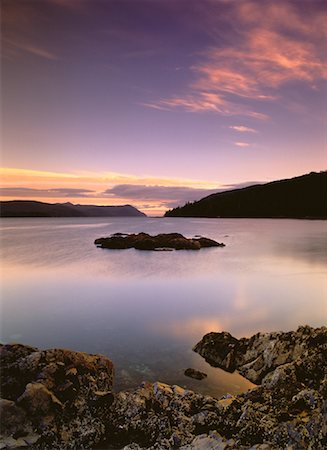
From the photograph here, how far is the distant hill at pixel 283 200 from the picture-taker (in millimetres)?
A: 149250

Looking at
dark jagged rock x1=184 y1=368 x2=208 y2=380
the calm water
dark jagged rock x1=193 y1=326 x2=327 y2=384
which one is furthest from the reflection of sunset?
dark jagged rock x1=184 y1=368 x2=208 y2=380

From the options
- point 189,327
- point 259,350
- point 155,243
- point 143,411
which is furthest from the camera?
point 155,243

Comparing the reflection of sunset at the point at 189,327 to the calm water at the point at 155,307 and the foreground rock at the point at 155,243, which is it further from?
the foreground rock at the point at 155,243

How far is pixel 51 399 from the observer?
237 inches

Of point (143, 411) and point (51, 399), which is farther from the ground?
point (51, 399)

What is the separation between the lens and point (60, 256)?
3484 centimetres

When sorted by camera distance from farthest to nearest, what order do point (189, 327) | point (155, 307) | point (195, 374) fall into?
point (155, 307), point (189, 327), point (195, 374)

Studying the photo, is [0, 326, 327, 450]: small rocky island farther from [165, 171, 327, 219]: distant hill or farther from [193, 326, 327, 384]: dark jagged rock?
[165, 171, 327, 219]: distant hill

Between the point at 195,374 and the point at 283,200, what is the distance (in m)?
165

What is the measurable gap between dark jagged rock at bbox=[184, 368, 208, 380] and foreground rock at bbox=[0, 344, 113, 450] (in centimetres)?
215

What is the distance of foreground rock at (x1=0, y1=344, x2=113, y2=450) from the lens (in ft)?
18.4

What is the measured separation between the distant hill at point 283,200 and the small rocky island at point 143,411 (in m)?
149

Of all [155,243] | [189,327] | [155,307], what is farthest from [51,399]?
[155,243]

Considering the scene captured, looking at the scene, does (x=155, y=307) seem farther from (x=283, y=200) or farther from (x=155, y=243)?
(x=283, y=200)
